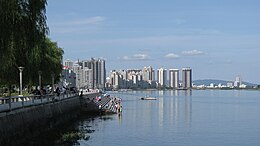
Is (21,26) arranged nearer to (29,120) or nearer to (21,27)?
(21,27)

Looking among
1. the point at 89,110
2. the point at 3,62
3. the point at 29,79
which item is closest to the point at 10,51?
the point at 3,62

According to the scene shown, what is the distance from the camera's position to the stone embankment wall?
2518 centimetres

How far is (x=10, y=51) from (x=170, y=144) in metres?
21.2

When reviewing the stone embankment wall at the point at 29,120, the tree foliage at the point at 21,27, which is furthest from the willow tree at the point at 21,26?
the stone embankment wall at the point at 29,120

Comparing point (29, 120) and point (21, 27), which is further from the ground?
point (21, 27)

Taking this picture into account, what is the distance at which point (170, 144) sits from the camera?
1567 inches

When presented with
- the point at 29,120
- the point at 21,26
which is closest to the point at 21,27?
the point at 21,26

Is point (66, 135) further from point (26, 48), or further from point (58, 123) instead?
point (26, 48)

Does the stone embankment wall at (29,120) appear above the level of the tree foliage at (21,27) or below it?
below

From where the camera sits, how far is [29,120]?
31875mm

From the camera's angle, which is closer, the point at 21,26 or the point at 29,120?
the point at 21,26

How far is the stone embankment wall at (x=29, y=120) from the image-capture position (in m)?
25.2

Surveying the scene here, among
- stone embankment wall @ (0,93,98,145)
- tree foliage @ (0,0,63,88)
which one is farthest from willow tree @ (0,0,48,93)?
stone embankment wall @ (0,93,98,145)

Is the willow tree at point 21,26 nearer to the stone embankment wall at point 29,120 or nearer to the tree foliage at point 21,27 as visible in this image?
the tree foliage at point 21,27
